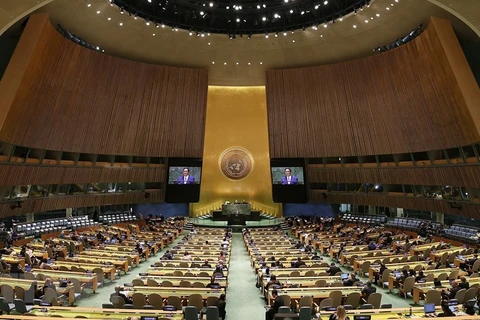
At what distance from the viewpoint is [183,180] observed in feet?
96.4

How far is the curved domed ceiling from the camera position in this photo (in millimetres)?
20281

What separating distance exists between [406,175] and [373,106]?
489 cm

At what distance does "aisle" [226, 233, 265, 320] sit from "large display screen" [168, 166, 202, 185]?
38.8 feet

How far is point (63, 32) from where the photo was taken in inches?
870

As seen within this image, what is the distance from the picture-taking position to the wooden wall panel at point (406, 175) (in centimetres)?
1822

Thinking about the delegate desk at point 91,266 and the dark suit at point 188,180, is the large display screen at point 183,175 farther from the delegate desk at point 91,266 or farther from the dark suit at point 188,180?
the delegate desk at point 91,266

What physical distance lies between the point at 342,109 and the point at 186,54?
1194cm

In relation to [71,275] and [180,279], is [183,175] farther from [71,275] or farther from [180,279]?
[180,279]

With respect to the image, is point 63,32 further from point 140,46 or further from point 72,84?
point 140,46

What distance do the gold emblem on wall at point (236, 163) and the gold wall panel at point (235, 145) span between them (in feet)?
0.91

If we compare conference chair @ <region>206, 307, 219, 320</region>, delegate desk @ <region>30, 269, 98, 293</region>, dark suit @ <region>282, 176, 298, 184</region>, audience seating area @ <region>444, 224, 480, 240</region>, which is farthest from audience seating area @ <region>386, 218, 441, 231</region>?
delegate desk @ <region>30, 269, 98, 293</region>

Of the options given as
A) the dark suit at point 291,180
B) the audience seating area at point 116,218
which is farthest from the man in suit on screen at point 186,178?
the dark suit at point 291,180

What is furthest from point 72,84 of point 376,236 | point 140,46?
point 376,236

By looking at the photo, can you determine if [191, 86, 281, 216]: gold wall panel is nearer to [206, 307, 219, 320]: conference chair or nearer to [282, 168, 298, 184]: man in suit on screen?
[282, 168, 298, 184]: man in suit on screen
